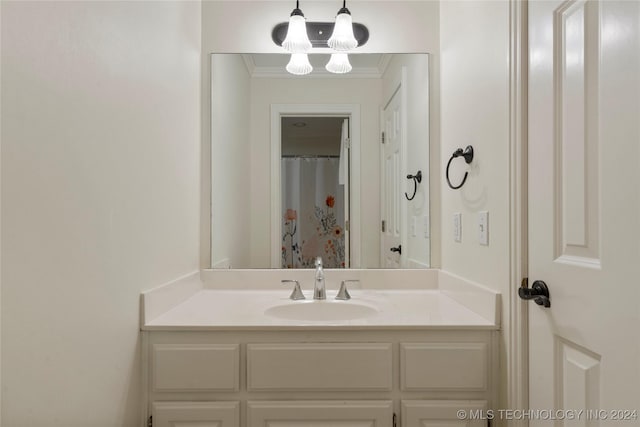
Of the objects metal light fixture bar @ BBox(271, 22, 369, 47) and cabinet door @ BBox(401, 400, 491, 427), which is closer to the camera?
cabinet door @ BBox(401, 400, 491, 427)

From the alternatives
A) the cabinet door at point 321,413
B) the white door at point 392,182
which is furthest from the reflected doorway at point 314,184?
the cabinet door at point 321,413

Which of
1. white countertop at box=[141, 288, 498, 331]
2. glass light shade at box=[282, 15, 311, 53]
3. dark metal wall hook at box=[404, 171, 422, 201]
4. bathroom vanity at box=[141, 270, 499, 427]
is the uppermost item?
glass light shade at box=[282, 15, 311, 53]

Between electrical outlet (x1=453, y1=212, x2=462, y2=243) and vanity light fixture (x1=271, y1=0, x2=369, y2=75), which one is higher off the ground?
vanity light fixture (x1=271, y1=0, x2=369, y2=75)

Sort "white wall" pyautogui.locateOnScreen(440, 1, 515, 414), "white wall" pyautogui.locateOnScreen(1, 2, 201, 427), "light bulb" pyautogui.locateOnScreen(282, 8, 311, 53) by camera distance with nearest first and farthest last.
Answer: "white wall" pyautogui.locateOnScreen(1, 2, 201, 427), "white wall" pyautogui.locateOnScreen(440, 1, 515, 414), "light bulb" pyautogui.locateOnScreen(282, 8, 311, 53)

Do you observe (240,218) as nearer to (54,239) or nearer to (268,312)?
(268,312)

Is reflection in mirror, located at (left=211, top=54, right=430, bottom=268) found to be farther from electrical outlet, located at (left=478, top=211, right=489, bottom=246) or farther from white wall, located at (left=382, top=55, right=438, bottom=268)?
electrical outlet, located at (left=478, top=211, right=489, bottom=246)

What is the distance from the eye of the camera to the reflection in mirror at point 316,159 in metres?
1.80

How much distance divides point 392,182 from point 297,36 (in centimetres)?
78

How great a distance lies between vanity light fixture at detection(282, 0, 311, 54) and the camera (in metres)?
1.70

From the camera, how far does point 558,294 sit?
A: 0.94 meters

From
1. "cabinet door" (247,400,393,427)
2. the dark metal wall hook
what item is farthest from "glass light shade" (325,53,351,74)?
"cabinet door" (247,400,393,427)

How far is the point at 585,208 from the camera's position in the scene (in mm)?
855

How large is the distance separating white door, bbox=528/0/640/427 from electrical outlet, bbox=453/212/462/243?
0.47m

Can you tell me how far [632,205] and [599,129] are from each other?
183mm
